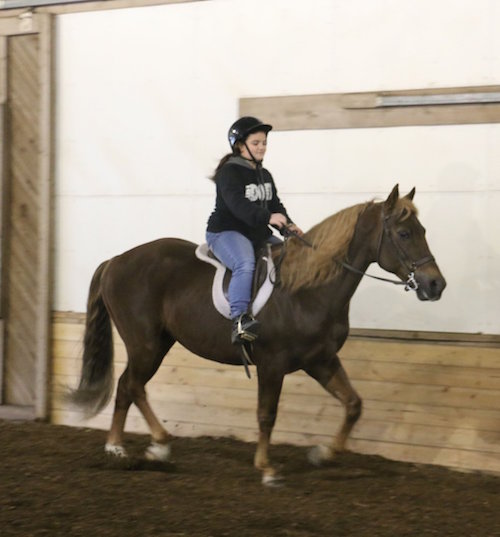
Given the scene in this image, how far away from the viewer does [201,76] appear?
6812mm

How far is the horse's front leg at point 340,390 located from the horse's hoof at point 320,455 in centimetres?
7

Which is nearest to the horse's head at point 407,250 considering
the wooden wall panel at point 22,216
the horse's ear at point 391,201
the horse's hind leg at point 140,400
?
the horse's ear at point 391,201

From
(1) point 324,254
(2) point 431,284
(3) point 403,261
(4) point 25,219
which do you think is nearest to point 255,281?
(1) point 324,254

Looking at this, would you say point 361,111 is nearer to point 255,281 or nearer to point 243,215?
point 243,215

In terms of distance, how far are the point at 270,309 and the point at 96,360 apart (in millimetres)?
1400

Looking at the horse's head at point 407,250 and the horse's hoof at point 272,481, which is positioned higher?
the horse's head at point 407,250

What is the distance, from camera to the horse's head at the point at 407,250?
4.93m

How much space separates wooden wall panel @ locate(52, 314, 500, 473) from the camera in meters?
5.84

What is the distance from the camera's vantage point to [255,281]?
539 cm

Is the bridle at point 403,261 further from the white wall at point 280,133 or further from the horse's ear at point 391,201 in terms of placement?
the white wall at point 280,133

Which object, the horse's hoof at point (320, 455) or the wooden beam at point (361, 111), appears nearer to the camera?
the horse's hoof at point (320, 455)

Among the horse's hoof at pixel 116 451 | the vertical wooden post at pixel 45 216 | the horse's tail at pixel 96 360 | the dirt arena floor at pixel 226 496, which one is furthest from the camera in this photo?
the vertical wooden post at pixel 45 216

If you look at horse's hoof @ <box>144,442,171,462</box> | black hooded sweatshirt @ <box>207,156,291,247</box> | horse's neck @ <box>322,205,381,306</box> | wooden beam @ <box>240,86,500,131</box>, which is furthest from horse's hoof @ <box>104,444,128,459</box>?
wooden beam @ <box>240,86,500,131</box>

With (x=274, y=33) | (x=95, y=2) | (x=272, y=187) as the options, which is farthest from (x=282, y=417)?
(x=95, y=2)
